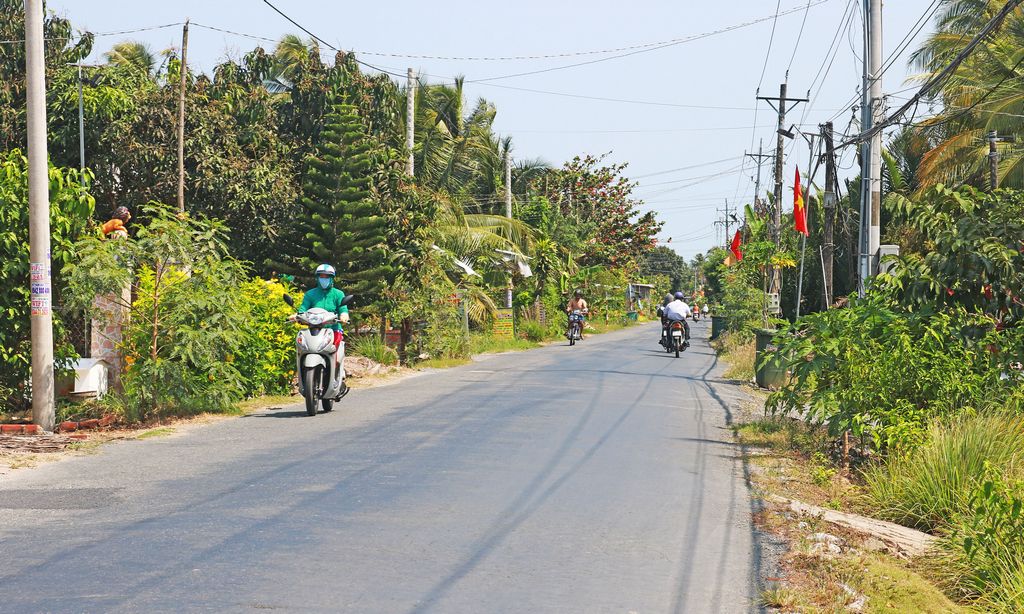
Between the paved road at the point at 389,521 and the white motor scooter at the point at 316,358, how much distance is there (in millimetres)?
343

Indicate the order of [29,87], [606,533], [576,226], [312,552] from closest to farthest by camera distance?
1. [312,552]
2. [606,533]
3. [29,87]
4. [576,226]

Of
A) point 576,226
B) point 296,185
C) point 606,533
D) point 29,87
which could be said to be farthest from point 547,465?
point 576,226

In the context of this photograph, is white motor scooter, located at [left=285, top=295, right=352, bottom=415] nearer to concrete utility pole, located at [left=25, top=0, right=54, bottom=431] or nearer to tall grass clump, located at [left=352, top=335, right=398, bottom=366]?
concrete utility pole, located at [left=25, top=0, right=54, bottom=431]

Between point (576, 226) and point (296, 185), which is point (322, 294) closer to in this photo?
point (296, 185)

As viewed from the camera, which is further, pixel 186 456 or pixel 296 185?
pixel 296 185

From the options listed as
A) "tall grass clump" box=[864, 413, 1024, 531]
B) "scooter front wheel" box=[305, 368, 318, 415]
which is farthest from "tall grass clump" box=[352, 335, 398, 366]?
"tall grass clump" box=[864, 413, 1024, 531]

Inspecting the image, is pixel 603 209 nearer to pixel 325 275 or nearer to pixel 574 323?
pixel 574 323

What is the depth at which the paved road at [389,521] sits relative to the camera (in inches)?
235

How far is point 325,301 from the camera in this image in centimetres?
1459

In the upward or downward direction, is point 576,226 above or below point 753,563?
above

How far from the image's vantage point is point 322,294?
48.2 ft

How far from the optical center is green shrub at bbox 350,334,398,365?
947 inches

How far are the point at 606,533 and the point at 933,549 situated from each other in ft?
7.51

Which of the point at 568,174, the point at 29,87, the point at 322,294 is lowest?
the point at 322,294
